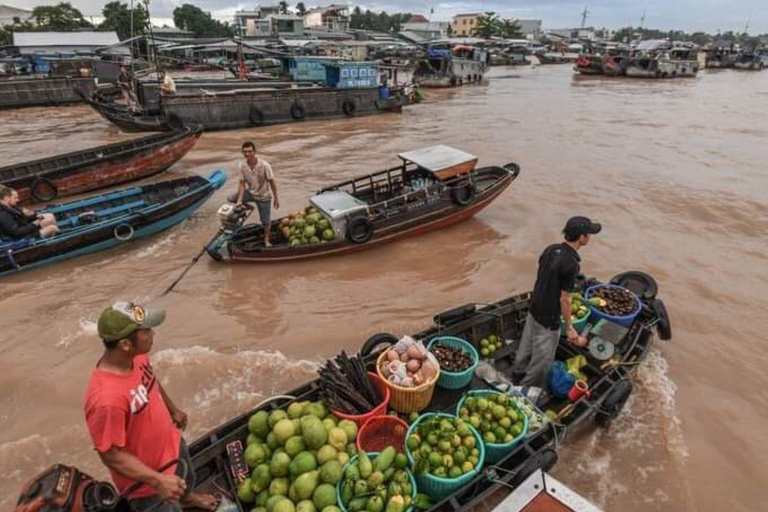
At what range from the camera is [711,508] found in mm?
4508

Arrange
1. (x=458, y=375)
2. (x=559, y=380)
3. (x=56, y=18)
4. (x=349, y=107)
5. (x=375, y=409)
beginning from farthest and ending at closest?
1. (x=56, y=18)
2. (x=349, y=107)
3. (x=559, y=380)
4. (x=458, y=375)
5. (x=375, y=409)

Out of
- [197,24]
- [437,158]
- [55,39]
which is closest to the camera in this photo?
[437,158]

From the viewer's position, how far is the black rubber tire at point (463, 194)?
385 inches

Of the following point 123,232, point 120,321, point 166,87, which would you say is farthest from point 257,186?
point 166,87

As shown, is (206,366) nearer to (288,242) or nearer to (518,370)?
(288,242)

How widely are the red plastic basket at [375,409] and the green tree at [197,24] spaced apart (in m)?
79.0

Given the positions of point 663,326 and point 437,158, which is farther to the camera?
point 437,158

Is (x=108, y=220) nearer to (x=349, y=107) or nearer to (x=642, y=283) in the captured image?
(x=642, y=283)

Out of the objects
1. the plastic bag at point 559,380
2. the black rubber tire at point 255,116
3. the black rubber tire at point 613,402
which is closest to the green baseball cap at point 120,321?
the plastic bag at point 559,380

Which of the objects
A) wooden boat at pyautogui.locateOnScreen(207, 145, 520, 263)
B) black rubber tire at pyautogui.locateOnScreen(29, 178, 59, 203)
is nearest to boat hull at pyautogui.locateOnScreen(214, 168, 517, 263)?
wooden boat at pyautogui.locateOnScreen(207, 145, 520, 263)

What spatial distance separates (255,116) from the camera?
71.3 ft

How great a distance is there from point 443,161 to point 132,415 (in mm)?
8183

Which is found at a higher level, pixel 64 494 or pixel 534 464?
pixel 64 494

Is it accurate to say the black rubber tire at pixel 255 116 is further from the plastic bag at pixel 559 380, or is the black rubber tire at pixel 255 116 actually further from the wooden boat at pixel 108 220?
the plastic bag at pixel 559 380
